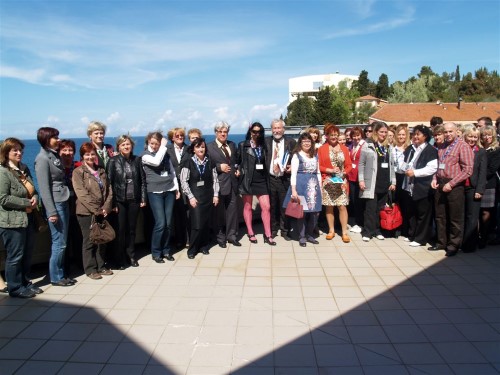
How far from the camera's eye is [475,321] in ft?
11.8

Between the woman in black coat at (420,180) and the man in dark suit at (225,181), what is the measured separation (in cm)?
265

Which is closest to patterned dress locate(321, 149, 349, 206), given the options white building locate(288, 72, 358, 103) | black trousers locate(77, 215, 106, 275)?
black trousers locate(77, 215, 106, 275)

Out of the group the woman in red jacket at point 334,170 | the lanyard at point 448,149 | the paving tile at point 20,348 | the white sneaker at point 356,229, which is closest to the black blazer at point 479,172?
the lanyard at point 448,149

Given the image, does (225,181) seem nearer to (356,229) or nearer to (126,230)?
(126,230)

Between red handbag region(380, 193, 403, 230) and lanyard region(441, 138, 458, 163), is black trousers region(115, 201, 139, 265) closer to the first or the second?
red handbag region(380, 193, 403, 230)

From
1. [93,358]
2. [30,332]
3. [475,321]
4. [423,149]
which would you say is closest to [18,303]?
[30,332]

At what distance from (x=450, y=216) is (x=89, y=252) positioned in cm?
493

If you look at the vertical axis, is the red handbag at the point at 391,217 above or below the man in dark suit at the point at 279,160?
below

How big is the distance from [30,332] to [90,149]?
2083 millimetres

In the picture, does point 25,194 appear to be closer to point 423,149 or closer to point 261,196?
point 261,196

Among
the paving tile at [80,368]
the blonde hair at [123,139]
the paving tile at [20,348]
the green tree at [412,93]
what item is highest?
the green tree at [412,93]

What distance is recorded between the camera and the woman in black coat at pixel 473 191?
5.34m

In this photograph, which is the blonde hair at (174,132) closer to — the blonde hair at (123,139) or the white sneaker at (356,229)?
the blonde hair at (123,139)

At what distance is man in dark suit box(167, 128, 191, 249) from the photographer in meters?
5.55
